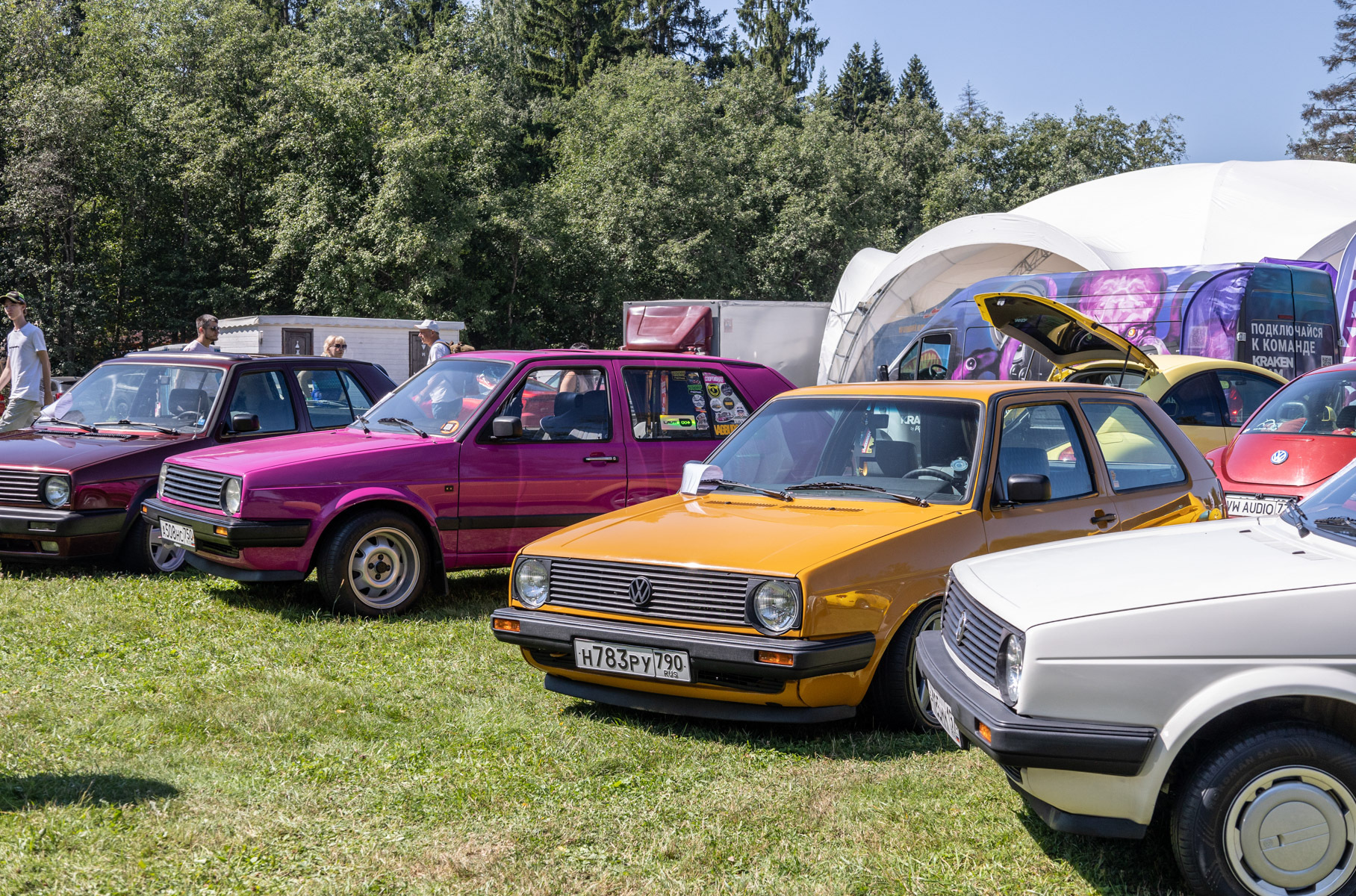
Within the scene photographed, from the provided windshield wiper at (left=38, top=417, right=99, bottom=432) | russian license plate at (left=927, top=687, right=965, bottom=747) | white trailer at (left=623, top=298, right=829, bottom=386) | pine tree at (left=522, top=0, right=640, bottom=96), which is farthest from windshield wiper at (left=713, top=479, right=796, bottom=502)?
pine tree at (left=522, top=0, right=640, bottom=96)

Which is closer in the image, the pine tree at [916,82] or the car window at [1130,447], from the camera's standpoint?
the car window at [1130,447]

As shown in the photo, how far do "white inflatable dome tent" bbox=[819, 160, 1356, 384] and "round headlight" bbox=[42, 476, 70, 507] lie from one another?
17070mm

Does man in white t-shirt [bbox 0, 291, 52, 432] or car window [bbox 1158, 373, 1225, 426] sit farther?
car window [bbox 1158, 373, 1225, 426]

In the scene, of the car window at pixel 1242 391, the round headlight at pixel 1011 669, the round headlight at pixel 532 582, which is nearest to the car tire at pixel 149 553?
the round headlight at pixel 532 582

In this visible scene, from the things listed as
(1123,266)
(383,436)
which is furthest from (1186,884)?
(1123,266)

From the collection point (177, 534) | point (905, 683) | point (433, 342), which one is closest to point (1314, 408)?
point (905, 683)

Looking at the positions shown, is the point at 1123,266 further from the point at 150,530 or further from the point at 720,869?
the point at 720,869

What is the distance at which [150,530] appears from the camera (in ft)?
27.6

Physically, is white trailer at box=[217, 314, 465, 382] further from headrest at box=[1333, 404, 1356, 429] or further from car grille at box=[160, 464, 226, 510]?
headrest at box=[1333, 404, 1356, 429]

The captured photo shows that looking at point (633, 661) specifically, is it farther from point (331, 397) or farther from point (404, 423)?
point (331, 397)

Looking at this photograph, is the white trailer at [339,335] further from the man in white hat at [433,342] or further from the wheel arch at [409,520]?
the wheel arch at [409,520]

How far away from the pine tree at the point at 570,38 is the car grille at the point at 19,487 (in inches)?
1954

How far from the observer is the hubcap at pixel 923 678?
488cm

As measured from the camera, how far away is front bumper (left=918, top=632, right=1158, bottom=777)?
3162 millimetres
